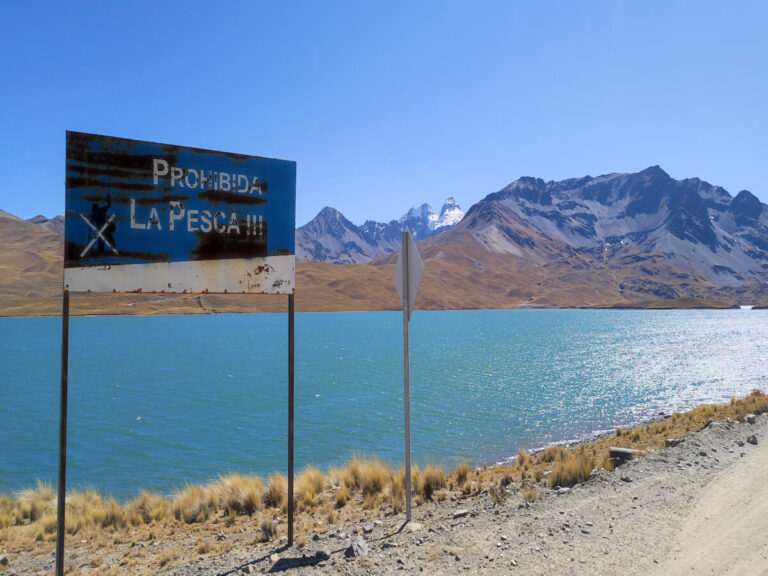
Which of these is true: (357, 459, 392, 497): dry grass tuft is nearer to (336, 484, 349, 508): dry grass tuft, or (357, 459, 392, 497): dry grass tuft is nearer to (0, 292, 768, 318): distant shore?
(336, 484, 349, 508): dry grass tuft

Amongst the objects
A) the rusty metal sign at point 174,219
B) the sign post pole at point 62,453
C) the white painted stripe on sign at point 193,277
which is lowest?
the sign post pole at point 62,453

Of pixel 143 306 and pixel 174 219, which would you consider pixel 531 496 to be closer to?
pixel 174 219

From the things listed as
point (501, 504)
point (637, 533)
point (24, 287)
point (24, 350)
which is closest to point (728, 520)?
Answer: point (637, 533)

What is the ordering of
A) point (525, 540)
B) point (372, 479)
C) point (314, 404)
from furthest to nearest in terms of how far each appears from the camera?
point (314, 404) < point (372, 479) < point (525, 540)

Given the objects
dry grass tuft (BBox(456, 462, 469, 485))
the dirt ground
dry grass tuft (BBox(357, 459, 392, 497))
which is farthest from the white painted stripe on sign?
dry grass tuft (BBox(456, 462, 469, 485))

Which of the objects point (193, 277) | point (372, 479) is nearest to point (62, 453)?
point (193, 277)

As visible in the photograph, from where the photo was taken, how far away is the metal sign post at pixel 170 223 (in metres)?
Answer: 5.83

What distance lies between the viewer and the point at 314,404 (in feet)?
85.2

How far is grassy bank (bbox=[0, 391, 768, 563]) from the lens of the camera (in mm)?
8031

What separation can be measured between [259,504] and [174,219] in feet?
18.5

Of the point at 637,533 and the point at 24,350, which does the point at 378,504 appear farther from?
the point at 24,350

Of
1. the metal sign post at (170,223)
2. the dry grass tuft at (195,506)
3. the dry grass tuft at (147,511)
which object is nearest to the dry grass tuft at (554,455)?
the metal sign post at (170,223)

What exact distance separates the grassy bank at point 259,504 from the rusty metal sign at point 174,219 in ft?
12.8

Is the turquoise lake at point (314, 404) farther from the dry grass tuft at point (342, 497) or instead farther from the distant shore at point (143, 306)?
the distant shore at point (143, 306)
